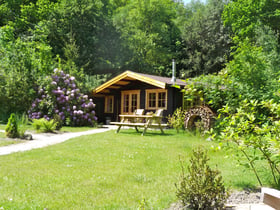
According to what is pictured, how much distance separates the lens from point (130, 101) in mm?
17406

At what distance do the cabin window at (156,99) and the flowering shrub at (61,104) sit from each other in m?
3.65

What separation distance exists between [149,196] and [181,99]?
12134 millimetres

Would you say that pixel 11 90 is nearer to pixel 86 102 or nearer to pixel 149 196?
pixel 86 102

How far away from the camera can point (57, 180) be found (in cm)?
426

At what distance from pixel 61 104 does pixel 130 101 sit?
171 inches

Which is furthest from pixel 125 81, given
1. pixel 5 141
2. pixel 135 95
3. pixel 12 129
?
pixel 5 141

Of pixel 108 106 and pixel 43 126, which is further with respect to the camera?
pixel 108 106

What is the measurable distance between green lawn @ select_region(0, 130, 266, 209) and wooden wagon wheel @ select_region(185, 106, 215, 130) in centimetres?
507

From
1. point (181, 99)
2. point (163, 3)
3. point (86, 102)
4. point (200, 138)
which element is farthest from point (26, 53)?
point (163, 3)

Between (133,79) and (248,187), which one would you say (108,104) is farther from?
(248,187)

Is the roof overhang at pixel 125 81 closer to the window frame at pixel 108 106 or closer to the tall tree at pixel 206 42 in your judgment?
the window frame at pixel 108 106

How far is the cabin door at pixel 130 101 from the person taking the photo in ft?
55.6

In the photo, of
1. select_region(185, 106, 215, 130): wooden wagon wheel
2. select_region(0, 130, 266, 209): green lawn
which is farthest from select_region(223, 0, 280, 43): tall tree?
select_region(0, 130, 266, 209): green lawn

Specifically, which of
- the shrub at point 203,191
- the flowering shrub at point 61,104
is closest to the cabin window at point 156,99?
the flowering shrub at point 61,104
